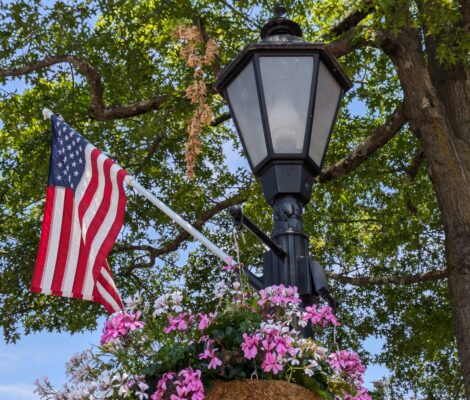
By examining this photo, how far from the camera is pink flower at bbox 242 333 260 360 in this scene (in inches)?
111

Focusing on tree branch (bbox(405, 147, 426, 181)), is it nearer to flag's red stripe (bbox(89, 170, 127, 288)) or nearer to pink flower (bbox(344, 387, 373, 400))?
flag's red stripe (bbox(89, 170, 127, 288))

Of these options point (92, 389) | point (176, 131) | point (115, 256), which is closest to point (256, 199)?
point (176, 131)

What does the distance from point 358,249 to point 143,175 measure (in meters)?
4.58

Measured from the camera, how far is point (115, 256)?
1360 cm

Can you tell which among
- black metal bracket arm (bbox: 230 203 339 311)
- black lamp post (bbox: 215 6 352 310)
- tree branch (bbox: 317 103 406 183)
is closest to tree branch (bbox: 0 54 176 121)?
tree branch (bbox: 317 103 406 183)

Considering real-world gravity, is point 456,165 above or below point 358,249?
below

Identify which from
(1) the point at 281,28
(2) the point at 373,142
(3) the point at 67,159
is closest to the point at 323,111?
(1) the point at 281,28

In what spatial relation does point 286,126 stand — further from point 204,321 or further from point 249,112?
point 204,321

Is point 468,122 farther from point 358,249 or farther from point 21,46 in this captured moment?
point 21,46

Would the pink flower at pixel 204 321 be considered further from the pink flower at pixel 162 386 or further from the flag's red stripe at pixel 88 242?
the flag's red stripe at pixel 88 242

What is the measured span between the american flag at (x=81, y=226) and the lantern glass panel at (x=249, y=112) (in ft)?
7.75

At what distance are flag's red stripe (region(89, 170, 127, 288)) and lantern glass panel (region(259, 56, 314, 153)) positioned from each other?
2.59 m

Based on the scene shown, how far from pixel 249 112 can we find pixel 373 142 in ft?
19.6

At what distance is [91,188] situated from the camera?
6.53 meters
